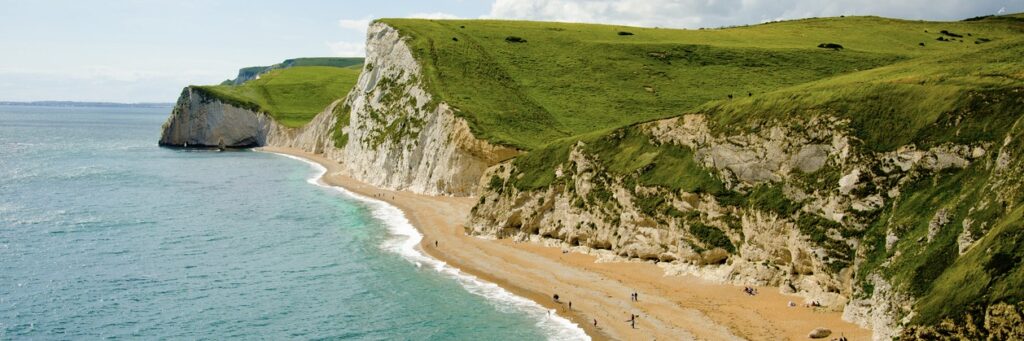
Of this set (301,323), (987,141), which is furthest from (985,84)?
(301,323)

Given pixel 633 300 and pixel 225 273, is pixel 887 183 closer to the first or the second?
pixel 633 300

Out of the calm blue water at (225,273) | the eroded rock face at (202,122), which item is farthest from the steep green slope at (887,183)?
the eroded rock face at (202,122)

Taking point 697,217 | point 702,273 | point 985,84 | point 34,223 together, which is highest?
point 985,84

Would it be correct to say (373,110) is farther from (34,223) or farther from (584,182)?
(584,182)

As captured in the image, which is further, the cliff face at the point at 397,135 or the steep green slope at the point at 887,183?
the cliff face at the point at 397,135

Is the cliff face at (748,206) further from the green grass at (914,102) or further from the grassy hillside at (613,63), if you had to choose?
the grassy hillside at (613,63)

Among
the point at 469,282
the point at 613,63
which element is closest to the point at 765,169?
the point at 469,282
